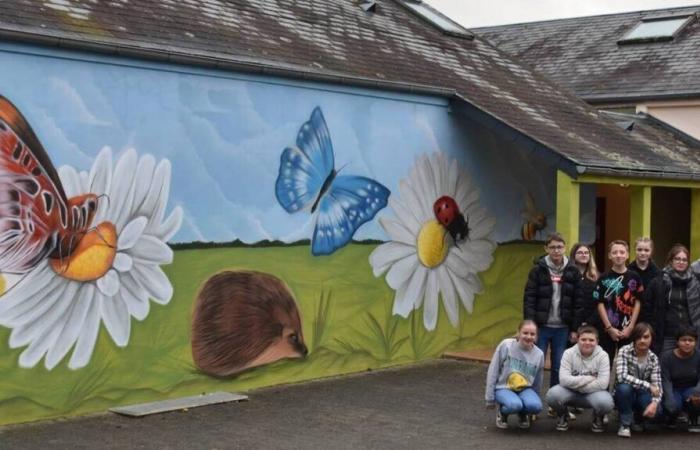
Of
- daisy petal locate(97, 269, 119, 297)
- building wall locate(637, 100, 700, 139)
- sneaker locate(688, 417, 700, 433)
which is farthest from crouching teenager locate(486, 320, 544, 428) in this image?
building wall locate(637, 100, 700, 139)

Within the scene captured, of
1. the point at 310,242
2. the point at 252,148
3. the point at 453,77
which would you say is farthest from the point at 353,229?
the point at 453,77

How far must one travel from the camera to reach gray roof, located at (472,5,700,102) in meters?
20.3

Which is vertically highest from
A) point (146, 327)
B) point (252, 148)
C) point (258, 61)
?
point (258, 61)

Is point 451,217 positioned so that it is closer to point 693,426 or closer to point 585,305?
point 585,305

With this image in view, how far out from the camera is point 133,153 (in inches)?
394

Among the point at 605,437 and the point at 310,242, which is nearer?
the point at 605,437

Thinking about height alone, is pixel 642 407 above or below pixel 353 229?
below

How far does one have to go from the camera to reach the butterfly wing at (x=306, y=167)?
11.5 m

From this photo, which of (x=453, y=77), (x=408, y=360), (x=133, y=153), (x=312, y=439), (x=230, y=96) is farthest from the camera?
(x=453, y=77)

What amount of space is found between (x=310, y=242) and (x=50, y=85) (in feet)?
11.7

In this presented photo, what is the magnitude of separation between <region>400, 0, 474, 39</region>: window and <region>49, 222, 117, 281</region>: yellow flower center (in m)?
8.00

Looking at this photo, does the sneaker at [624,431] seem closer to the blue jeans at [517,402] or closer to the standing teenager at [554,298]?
→ the blue jeans at [517,402]

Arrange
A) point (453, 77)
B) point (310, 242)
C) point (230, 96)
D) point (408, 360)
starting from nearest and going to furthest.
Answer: point (230, 96)
point (310, 242)
point (408, 360)
point (453, 77)

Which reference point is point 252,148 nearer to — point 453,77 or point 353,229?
point 353,229
